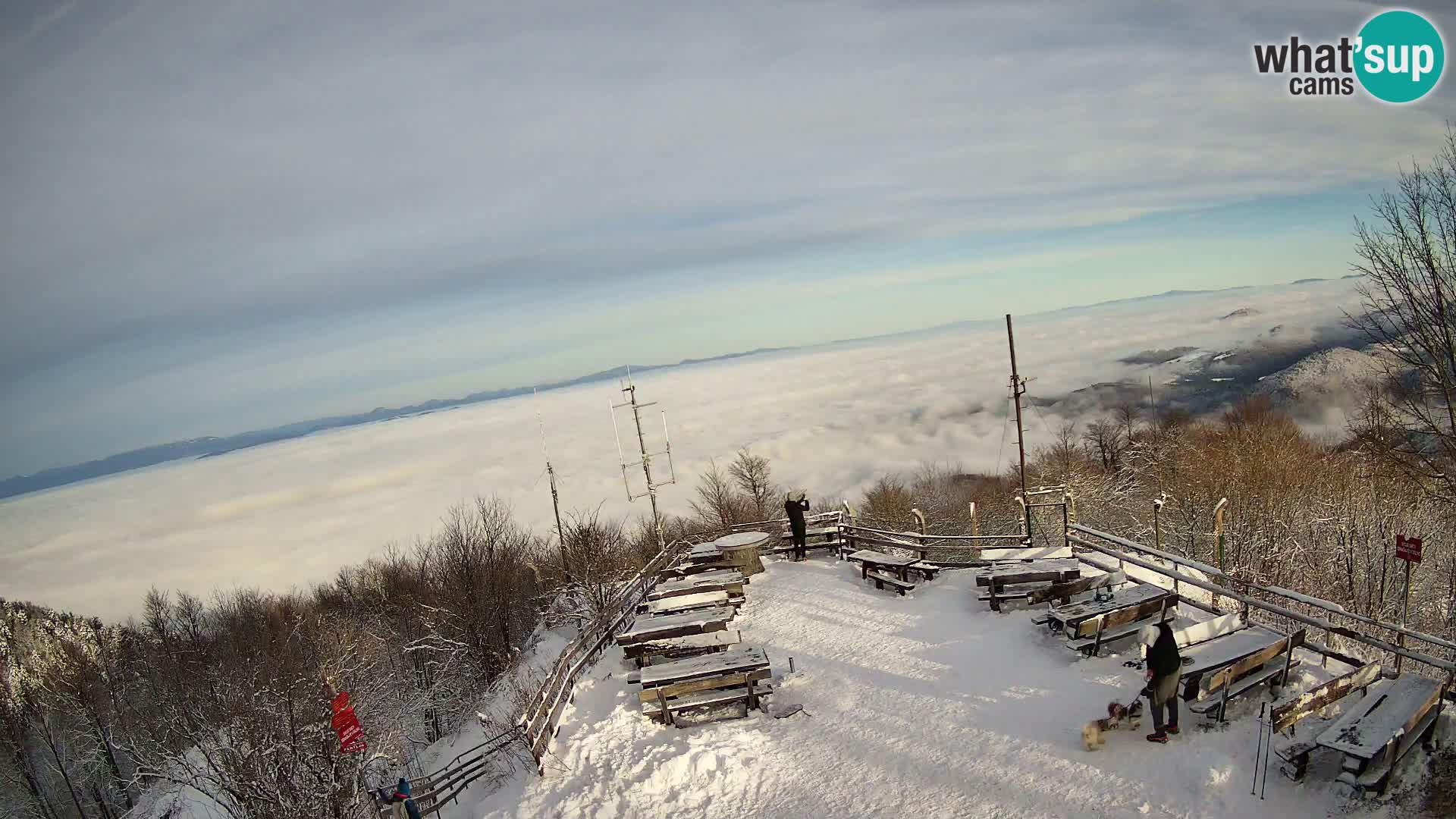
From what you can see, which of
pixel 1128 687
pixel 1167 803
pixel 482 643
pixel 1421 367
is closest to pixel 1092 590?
pixel 1128 687

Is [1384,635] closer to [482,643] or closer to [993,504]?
[993,504]

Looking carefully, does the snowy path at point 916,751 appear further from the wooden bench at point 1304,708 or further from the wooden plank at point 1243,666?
the wooden plank at point 1243,666

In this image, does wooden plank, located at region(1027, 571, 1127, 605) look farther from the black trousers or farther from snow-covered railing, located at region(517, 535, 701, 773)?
snow-covered railing, located at region(517, 535, 701, 773)

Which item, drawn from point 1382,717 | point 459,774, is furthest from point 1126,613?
point 459,774

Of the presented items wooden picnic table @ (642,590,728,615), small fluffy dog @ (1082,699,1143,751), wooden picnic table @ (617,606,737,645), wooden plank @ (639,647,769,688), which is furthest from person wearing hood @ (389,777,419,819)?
small fluffy dog @ (1082,699,1143,751)

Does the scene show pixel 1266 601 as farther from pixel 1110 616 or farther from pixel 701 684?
pixel 701 684

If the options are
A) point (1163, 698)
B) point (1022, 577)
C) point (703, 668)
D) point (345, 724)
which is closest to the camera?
point (1163, 698)
